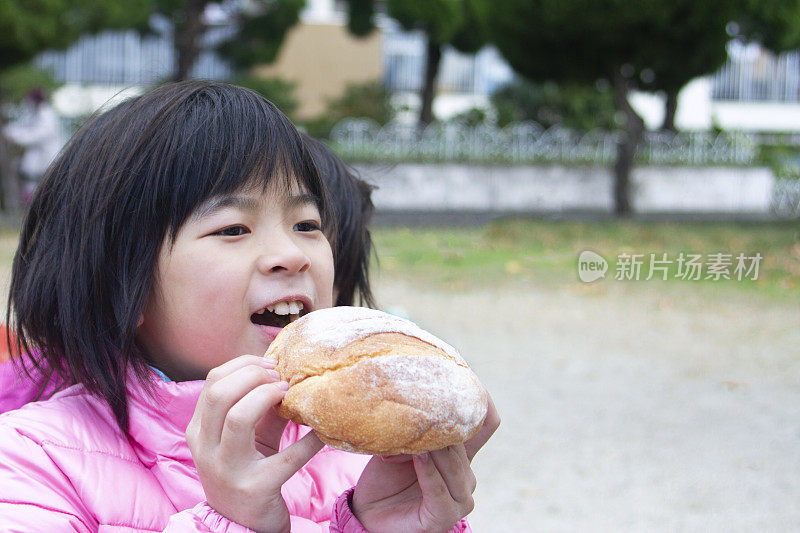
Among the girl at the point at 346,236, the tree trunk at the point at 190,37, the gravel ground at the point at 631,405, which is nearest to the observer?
the girl at the point at 346,236

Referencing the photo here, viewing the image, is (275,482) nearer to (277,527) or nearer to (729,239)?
(277,527)

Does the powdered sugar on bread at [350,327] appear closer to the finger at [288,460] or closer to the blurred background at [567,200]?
the finger at [288,460]

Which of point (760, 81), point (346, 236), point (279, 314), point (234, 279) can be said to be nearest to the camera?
point (234, 279)

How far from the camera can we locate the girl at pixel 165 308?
4.11 ft

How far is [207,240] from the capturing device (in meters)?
1.32

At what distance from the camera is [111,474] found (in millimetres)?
1299

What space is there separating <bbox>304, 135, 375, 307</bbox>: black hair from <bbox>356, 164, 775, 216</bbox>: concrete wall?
35.7 feet

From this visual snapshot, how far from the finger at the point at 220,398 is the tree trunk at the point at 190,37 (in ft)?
42.0

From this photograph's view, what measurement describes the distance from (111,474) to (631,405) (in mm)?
3483

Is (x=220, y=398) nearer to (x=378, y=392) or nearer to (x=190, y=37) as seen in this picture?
(x=378, y=392)

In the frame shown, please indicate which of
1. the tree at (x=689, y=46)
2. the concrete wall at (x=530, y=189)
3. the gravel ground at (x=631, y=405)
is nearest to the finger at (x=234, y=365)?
the gravel ground at (x=631, y=405)

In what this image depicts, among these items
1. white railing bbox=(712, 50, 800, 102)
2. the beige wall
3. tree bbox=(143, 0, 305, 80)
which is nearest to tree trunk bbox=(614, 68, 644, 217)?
tree bbox=(143, 0, 305, 80)

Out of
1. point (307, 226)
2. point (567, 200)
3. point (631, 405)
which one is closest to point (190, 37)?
point (567, 200)

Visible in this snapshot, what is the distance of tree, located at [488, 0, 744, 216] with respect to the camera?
34.6ft
